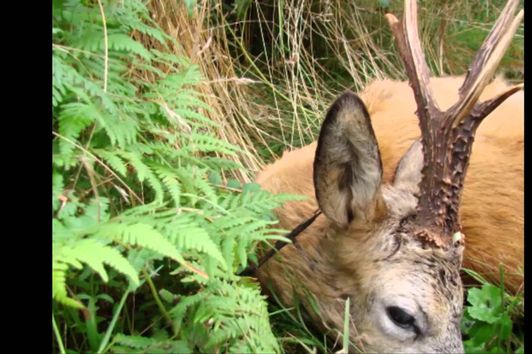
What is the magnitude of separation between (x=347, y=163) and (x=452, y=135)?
465 mm

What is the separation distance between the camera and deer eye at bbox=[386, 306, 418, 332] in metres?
3.17

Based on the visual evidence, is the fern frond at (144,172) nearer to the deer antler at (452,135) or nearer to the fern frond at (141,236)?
the fern frond at (141,236)

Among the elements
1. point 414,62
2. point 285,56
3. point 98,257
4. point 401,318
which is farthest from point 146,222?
point 285,56

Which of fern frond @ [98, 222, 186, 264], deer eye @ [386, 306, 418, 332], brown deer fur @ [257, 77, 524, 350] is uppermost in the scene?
fern frond @ [98, 222, 186, 264]

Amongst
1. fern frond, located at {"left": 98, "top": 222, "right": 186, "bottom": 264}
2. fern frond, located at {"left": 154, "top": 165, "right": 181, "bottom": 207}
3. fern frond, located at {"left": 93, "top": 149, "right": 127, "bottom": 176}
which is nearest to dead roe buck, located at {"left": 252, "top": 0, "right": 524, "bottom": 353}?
fern frond, located at {"left": 154, "top": 165, "right": 181, "bottom": 207}

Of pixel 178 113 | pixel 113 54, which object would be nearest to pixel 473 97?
pixel 178 113

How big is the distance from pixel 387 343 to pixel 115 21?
1724 millimetres

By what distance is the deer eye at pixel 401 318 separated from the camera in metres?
3.17

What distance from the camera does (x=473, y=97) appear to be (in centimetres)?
306

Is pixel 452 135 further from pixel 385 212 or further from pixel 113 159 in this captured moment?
pixel 113 159

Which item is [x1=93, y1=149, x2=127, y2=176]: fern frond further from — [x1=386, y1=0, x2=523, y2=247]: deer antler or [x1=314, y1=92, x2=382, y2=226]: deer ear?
[x1=386, y1=0, x2=523, y2=247]: deer antler

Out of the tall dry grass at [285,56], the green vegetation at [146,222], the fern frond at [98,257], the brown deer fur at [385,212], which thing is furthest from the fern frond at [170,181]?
the tall dry grass at [285,56]

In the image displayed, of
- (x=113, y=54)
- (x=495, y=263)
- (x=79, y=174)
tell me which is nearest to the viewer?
(x=79, y=174)
